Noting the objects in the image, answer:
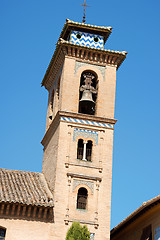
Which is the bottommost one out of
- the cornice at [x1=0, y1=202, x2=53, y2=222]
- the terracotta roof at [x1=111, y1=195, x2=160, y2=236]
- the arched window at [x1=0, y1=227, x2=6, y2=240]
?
the arched window at [x1=0, y1=227, x2=6, y2=240]

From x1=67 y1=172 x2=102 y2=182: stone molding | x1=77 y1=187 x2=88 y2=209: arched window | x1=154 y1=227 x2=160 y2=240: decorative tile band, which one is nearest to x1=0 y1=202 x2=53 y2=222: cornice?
x1=77 y1=187 x2=88 y2=209: arched window

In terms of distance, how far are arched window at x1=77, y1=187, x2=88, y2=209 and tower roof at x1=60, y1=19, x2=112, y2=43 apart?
9855 mm

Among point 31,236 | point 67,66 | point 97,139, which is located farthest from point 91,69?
point 31,236

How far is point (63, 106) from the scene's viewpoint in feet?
92.0

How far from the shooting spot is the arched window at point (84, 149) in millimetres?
27203

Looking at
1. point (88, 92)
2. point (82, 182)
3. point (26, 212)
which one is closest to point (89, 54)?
point (88, 92)

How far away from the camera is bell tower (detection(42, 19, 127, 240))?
25.6 meters

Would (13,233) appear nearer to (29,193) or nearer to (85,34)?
(29,193)

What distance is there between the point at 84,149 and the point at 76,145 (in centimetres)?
47

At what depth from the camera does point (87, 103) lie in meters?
29.1

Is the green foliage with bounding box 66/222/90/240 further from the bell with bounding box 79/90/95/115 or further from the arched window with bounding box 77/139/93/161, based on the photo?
the bell with bounding box 79/90/95/115

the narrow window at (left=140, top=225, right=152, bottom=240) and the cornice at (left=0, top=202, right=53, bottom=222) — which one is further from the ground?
the cornice at (left=0, top=202, right=53, bottom=222)

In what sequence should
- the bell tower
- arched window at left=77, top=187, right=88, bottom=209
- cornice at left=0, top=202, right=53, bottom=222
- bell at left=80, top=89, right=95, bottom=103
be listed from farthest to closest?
bell at left=80, top=89, right=95, bottom=103 → arched window at left=77, top=187, right=88, bottom=209 → the bell tower → cornice at left=0, top=202, right=53, bottom=222

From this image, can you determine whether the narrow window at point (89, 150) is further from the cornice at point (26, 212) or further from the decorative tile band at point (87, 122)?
the cornice at point (26, 212)
